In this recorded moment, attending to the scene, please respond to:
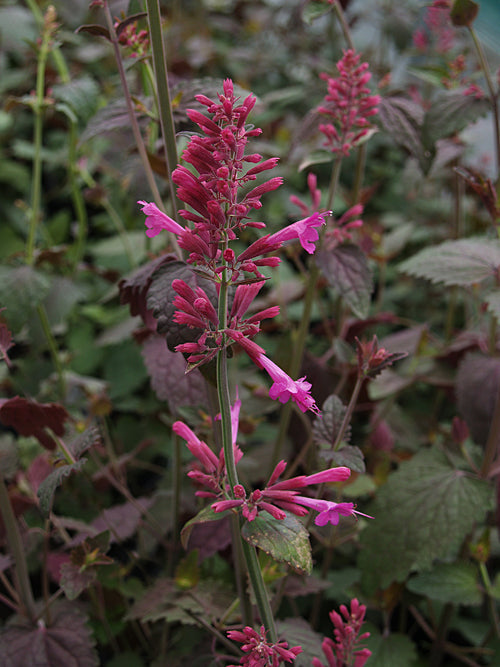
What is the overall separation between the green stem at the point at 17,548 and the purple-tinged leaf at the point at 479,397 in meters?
0.74

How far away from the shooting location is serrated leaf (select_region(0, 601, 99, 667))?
78 cm

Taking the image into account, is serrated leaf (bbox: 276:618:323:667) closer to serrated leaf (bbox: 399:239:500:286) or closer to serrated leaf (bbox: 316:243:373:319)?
serrated leaf (bbox: 316:243:373:319)

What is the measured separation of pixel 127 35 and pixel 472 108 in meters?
0.59

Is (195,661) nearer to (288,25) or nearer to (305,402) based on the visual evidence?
(305,402)

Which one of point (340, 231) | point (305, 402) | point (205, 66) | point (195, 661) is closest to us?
point (305, 402)

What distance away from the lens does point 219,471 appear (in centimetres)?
60

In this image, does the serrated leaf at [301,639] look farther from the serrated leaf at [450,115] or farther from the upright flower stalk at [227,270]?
the serrated leaf at [450,115]

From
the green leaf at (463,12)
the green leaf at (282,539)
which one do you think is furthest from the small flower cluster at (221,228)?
the green leaf at (463,12)

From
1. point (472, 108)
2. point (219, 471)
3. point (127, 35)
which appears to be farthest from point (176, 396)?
point (472, 108)

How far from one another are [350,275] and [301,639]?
1.66 feet

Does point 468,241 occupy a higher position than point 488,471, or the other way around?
point 468,241

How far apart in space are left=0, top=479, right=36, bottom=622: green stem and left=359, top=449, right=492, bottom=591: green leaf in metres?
0.51

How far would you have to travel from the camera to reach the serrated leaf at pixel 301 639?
0.72m

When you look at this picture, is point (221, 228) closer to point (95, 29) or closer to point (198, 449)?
point (198, 449)
